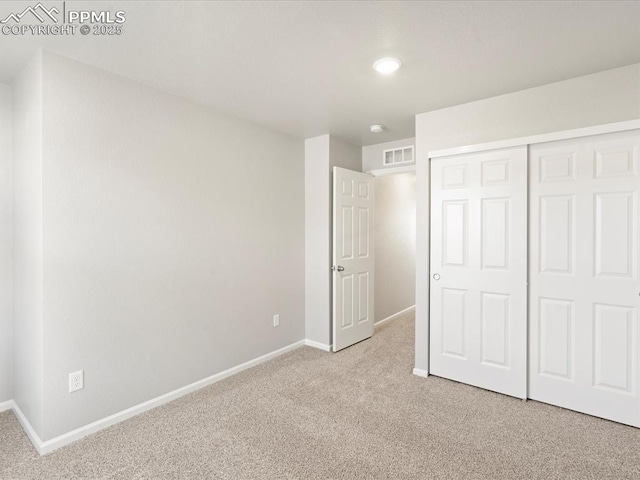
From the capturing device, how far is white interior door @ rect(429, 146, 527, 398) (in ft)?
8.89

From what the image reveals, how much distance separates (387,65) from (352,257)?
7.26 feet

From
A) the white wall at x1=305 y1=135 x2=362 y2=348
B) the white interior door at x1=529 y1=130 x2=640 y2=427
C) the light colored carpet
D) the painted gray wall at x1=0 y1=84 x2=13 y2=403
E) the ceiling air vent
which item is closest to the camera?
the light colored carpet

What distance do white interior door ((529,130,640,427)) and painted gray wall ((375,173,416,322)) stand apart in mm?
2356

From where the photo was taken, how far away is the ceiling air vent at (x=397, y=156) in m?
4.01

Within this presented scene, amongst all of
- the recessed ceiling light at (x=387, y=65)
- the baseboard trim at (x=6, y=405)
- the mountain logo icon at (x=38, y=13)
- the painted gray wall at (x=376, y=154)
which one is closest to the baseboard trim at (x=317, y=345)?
the painted gray wall at (x=376, y=154)

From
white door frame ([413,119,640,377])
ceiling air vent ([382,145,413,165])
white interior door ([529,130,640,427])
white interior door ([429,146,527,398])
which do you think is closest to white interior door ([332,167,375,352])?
ceiling air vent ([382,145,413,165])

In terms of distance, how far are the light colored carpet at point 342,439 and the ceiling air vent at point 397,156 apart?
8.14 feet

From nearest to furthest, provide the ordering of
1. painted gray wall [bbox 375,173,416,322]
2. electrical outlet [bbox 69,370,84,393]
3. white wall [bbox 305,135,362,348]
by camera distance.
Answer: electrical outlet [bbox 69,370,84,393], white wall [bbox 305,135,362,348], painted gray wall [bbox 375,173,416,322]

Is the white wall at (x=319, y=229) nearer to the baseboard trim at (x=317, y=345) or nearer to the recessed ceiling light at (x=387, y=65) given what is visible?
the baseboard trim at (x=317, y=345)

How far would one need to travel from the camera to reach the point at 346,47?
2.04 meters

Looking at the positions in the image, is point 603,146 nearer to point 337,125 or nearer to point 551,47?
point 551,47

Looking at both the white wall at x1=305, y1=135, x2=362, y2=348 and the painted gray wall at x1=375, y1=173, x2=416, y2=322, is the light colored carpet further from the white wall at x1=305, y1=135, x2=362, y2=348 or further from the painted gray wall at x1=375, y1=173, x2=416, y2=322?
the painted gray wall at x1=375, y1=173, x2=416, y2=322

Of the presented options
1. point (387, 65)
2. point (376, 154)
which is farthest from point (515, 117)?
point (376, 154)

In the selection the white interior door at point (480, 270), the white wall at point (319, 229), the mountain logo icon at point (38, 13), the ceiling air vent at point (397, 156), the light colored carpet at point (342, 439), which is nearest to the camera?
the mountain logo icon at point (38, 13)
